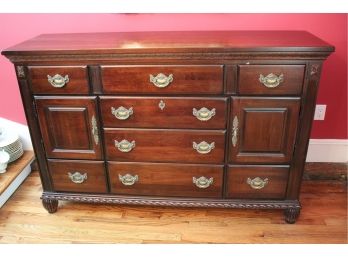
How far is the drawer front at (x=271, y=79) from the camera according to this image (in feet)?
4.14

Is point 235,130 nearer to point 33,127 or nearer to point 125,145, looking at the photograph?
point 125,145

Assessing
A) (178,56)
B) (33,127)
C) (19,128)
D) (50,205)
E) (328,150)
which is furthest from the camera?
(19,128)

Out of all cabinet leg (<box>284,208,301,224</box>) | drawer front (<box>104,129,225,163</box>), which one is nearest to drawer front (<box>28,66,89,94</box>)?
drawer front (<box>104,129,225,163</box>)

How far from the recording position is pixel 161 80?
51.4 inches

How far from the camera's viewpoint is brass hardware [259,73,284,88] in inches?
49.9

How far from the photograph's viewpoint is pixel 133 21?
1.71m

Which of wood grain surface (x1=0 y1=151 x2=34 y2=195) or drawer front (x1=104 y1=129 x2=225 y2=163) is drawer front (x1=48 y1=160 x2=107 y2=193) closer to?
drawer front (x1=104 y1=129 x2=225 y2=163)

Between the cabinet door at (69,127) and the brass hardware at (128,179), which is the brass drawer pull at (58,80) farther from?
the brass hardware at (128,179)

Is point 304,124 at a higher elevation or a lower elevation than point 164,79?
lower

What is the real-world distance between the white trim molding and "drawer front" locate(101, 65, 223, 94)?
37.1 inches

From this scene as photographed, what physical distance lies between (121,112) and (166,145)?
0.85 feet

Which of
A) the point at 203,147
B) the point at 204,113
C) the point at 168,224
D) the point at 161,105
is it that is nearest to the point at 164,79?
the point at 161,105

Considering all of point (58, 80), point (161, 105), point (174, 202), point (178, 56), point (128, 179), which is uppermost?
point (178, 56)
